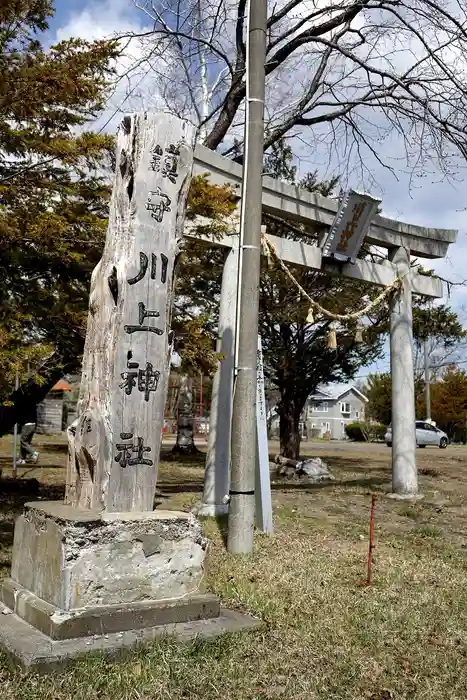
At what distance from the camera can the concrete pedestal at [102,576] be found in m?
3.70

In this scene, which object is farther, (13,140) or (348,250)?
(348,250)

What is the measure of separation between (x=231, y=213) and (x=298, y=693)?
5.59 m

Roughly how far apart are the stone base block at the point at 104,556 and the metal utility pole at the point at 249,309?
1.92 m

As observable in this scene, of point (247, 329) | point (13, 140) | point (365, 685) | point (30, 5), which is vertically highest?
point (30, 5)

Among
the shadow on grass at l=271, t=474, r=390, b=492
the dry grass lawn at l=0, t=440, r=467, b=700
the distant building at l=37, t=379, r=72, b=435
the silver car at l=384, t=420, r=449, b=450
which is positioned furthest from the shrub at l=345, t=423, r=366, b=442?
the dry grass lawn at l=0, t=440, r=467, b=700

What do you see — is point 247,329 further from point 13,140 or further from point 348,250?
point 348,250

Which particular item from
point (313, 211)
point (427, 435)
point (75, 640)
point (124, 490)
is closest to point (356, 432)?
point (427, 435)

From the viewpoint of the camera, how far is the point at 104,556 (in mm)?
3867

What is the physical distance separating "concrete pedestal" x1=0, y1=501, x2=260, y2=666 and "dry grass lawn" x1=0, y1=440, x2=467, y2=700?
292mm

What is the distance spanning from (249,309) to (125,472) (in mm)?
2567

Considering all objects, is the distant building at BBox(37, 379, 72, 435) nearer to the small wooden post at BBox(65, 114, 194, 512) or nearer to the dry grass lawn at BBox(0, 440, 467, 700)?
the dry grass lawn at BBox(0, 440, 467, 700)

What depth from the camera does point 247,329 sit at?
631 centimetres

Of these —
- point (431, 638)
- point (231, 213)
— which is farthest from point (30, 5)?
point (431, 638)

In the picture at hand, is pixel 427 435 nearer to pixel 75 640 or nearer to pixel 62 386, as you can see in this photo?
pixel 62 386
